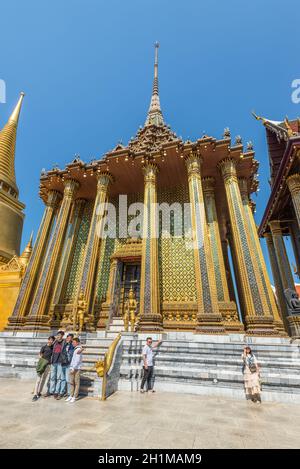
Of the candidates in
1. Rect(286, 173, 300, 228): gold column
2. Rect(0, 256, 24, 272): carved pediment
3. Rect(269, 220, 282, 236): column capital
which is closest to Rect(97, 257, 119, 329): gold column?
Rect(0, 256, 24, 272): carved pediment

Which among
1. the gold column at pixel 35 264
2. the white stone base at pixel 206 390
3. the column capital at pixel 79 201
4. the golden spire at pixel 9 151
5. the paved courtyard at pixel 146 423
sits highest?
the golden spire at pixel 9 151

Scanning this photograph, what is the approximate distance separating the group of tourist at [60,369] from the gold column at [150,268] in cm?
455

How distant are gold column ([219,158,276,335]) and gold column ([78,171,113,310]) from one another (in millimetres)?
6720

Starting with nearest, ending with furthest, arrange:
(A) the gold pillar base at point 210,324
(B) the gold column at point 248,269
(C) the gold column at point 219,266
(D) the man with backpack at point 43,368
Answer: (D) the man with backpack at point 43,368 < (A) the gold pillar base at point 210,324 < (B) the gold column at point 248,269 < (C) the gold column at point 219,266

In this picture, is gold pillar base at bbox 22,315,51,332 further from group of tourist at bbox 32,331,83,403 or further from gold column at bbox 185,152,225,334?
gold column at bbox 185,152,225,334

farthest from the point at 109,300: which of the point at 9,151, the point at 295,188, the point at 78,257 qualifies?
the point at 9,151

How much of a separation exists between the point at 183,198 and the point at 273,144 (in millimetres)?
9105

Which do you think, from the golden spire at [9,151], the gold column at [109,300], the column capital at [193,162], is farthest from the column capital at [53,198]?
the golden spire at [9,151]

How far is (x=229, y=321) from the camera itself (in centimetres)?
1056

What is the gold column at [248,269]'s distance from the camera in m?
9.20

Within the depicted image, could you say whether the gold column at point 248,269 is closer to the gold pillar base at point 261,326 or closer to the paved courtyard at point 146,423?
the gold pillar base at point 261,326

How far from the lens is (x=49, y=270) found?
12.4 m

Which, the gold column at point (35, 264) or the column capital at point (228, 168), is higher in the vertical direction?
the column capital at point (228, 168)

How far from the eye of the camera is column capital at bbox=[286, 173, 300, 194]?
12016mm
